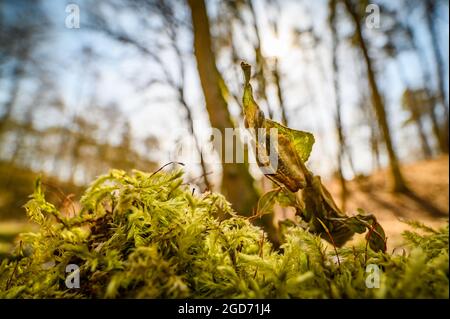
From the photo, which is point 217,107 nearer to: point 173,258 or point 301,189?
point 301,189

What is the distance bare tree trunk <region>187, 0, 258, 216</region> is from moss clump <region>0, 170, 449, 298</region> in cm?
280

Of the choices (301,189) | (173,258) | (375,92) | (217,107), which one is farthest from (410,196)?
(173,258)

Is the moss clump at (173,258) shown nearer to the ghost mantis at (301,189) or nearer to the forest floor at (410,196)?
the ghost mantis at (301,189)

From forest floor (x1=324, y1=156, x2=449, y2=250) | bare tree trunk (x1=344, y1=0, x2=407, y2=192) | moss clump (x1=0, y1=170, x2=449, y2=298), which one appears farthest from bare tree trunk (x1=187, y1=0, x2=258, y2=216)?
bare tree trunk (x1=344, y1=0, x2=407, y2=192)

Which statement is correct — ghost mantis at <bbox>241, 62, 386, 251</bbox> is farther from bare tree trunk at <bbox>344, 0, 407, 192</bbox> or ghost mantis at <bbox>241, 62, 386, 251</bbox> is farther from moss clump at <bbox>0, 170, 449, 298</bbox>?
bare tree trunk at <bbox>344, 0, 407, 192</bbox>

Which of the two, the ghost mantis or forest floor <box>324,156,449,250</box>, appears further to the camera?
A: forest floor <box>324,156,449,250</box>

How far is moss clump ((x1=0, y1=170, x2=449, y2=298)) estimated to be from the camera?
71 centimetres

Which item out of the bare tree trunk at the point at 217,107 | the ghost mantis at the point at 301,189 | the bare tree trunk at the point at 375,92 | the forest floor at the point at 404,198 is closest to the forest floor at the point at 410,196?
the forest floor at the point at 404,198

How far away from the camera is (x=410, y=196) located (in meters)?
11.1

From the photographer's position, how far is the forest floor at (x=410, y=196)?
9.72 m

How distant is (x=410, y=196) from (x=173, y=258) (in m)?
13.0

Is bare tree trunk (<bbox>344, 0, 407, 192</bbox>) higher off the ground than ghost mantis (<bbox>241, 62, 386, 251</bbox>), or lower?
higher

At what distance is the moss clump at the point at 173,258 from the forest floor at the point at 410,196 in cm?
828

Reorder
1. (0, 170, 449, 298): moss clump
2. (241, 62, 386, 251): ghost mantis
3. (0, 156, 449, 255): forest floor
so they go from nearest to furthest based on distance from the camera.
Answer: (0, 170, 449, 298): moss clump < (241, 62, 386, 251): ghost mantis < (0, 156, 449, 255): forest floor
